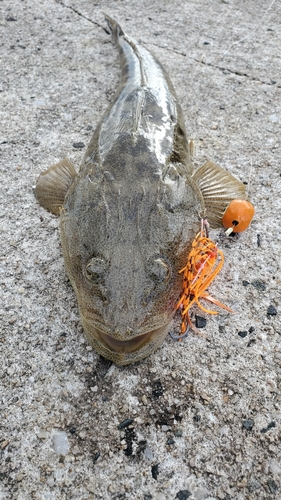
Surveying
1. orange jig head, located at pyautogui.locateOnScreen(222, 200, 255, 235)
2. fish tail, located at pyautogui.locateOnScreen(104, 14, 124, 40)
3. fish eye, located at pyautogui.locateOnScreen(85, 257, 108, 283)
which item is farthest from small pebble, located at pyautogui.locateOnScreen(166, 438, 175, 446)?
fish tail, located at pyautogui.locateOnScreen(104, 14, 124, 40)

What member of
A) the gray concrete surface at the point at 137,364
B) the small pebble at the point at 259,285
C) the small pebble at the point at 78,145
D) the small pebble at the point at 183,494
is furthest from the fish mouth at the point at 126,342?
the small pebble at the point at 78,145

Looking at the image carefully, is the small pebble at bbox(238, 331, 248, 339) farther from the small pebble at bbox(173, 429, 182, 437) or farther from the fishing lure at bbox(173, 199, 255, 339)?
the small pebble at bbox(173, 429, 182, 437)

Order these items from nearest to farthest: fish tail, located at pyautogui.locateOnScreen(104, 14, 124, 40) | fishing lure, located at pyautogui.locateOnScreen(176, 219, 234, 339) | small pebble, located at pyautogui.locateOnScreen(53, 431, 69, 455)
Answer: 1. small pebble, located at pyautogui.locateOnScreen(53, 431, 69, 455)
2. fishing lure, located at pyautogui.locateOnScreen(176, 219, 234, 339)
3. fish tail, located at pyautogui.locateOnScreen(104, 14, 124, 40)

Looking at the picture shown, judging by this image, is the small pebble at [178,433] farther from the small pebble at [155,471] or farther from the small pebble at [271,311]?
the small pebble at [271,311]

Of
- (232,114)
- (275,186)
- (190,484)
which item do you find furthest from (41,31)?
(190,484)

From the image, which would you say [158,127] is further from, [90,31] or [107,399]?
[90,31]
